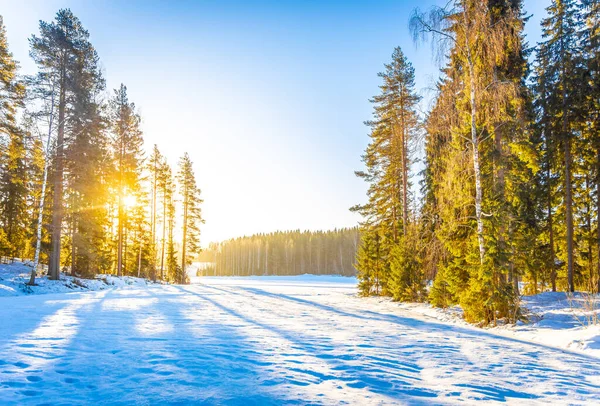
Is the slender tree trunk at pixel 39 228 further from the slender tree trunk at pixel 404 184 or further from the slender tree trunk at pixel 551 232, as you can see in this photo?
the slender tree trunk at pixel 551 232

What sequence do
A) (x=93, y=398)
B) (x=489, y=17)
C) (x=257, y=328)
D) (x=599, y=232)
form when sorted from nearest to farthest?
(x=93, y=398) < (x=257, y=328) < (x=489, y=17) < (x=599, y=232)

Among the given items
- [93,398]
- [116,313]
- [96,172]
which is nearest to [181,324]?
[116,313]

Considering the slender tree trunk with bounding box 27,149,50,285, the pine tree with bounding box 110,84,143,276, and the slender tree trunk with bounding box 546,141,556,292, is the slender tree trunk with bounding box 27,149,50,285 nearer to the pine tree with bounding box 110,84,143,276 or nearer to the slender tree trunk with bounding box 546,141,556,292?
the pine tree with bounding box 110,84,143,276

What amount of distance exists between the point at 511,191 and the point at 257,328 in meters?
9.78

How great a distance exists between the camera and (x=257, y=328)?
7.90 m

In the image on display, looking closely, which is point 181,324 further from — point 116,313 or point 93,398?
point 93,398

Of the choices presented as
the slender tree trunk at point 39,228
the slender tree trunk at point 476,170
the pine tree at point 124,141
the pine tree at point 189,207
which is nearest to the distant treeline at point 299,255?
the pine tree at point 189,207

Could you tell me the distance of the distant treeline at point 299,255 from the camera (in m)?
88.9

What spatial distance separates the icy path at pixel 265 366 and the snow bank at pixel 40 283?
8.90 metres

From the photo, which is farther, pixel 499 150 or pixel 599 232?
pixel 599 232

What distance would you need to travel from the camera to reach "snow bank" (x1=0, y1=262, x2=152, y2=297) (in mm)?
14605

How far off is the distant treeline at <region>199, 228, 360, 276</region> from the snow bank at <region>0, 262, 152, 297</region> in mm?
68037

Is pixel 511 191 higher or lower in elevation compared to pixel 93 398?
higher

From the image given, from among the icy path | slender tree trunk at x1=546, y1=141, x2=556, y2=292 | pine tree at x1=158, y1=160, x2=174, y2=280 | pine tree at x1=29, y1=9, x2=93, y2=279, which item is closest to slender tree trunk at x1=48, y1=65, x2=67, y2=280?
pine tree at x1=29, y1=9, x2=93, y2=279
